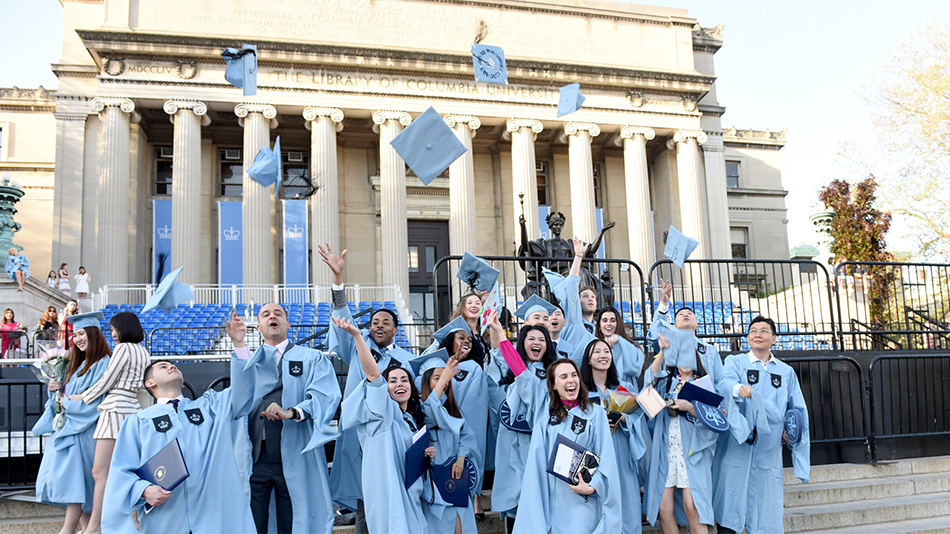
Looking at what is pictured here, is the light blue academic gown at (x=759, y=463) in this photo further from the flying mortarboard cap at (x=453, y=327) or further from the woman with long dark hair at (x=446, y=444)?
the flying mortarboard cap at (x=453, y=327)

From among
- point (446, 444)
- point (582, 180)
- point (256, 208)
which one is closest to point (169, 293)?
point (446, 444)

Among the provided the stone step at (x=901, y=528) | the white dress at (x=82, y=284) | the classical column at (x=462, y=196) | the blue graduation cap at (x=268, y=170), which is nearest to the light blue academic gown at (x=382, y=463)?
the stone step at (x=901, y=528)

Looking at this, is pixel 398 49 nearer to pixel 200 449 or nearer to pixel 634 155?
pixel 634 155

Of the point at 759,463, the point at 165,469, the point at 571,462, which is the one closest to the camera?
the point at 165,469

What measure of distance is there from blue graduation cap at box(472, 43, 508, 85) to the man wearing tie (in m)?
14.8

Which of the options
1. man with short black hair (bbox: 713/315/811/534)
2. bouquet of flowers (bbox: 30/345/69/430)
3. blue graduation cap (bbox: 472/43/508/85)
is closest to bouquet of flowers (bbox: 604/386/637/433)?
man with short black hair (bbox: 713/315/811/534)

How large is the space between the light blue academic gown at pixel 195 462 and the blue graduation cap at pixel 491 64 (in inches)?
592

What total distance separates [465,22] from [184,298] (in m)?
24.7

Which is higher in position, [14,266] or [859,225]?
[859,225]

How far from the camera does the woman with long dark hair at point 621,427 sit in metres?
5.73

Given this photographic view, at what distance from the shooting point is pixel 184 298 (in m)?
7.09

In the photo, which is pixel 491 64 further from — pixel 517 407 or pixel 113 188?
pixel 517 407

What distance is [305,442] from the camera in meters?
5.56

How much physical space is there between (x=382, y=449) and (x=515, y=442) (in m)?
1.28
